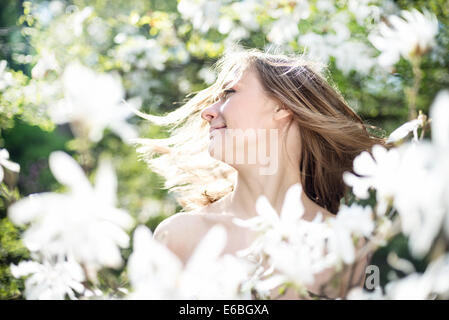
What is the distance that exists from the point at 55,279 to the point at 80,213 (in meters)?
0.33

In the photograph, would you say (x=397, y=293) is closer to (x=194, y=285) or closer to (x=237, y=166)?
(x=194, y=285)

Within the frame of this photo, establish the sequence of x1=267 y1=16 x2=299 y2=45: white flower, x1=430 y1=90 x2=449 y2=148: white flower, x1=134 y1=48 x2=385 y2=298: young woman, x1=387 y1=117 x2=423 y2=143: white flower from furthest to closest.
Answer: x1=267 y1=16 x2=299 y2=45: white flower, x1=134 y1=48 x2=385 y2=298: young woman, x1=387 y1=117 x2=423 y2=143: white flower, x1=430 y1=90 x2=449 y2=148: white flower

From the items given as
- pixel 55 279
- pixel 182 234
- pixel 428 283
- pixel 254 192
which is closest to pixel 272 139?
pixel 254 192

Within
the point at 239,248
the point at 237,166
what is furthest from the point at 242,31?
the point at 239,248

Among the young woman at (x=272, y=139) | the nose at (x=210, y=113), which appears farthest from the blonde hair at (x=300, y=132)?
the nose at (x=210, y=113)

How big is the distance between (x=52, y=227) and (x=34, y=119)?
133 cm

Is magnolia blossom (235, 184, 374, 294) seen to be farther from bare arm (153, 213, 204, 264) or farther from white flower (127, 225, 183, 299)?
bare arm (153, 213, 204, 264)

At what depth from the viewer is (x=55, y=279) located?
841 mm

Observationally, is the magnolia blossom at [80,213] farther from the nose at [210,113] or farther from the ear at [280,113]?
the ear at [280,113]

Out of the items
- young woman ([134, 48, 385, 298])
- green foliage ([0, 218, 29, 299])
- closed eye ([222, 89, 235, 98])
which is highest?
closed eye ([222, 89, 235, 98])

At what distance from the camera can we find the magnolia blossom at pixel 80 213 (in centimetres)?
56

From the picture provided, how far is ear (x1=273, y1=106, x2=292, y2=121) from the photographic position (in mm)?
1633

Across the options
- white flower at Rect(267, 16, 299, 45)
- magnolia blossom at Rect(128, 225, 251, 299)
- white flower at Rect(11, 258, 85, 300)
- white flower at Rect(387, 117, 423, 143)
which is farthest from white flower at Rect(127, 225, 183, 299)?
white flower at Rect(267, 16, 299, 45)

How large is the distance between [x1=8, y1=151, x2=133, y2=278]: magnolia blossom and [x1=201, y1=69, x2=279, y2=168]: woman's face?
0.94 meters
